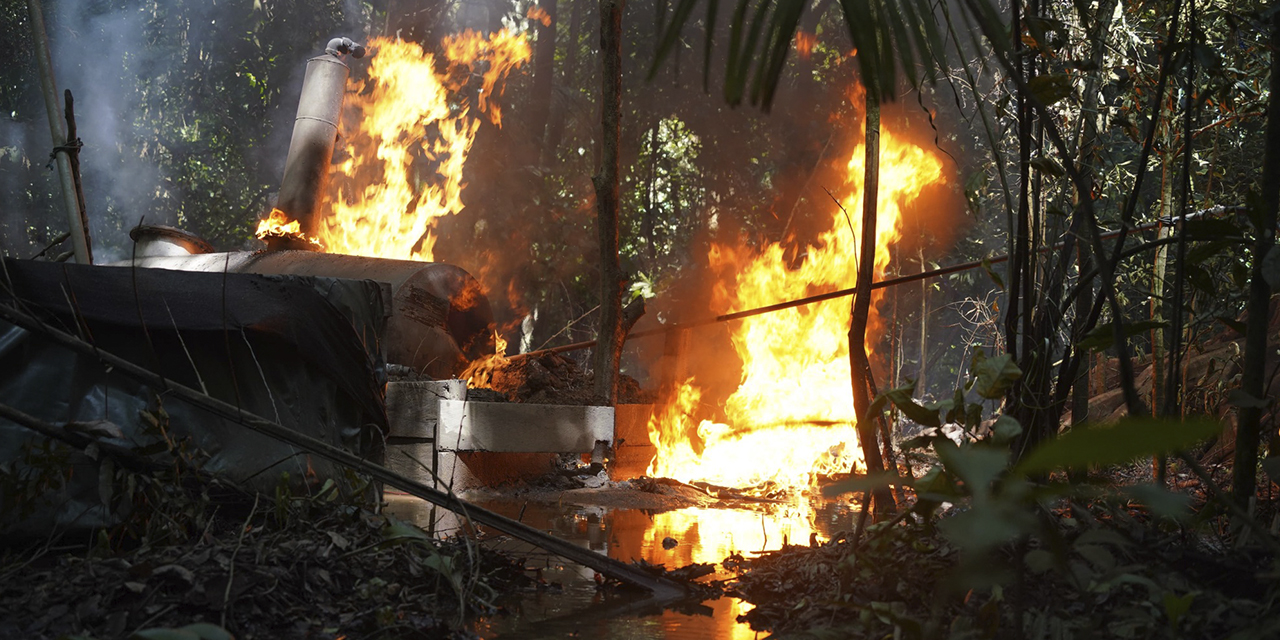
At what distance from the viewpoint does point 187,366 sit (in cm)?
369

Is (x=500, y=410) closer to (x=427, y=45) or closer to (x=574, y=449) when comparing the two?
(x=574, y=449)

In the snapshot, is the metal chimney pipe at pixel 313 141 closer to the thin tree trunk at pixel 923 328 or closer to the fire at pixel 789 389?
the fire at pixel 789 389

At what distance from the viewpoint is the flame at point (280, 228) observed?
10039mm

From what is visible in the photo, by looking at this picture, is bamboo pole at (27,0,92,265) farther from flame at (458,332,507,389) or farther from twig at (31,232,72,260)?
flame at (458,332,507,389)

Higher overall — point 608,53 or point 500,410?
point 608,53

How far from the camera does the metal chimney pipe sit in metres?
10.8

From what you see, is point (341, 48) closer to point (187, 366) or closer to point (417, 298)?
point (417, 298)

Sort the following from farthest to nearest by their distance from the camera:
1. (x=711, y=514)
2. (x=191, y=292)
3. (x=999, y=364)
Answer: (x=711, y=514), (x=191, y=292), (x=999, y=364)

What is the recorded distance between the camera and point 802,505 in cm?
745

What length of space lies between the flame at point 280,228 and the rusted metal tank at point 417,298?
367mm

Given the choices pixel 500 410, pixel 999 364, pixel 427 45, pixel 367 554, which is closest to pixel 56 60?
pixel 427 45

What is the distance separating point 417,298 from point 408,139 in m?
6.93

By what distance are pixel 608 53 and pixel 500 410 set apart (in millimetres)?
3264

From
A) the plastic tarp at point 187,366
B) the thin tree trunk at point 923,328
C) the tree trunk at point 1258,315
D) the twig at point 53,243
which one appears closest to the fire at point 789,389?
the thin tree trunk at point 923,328
